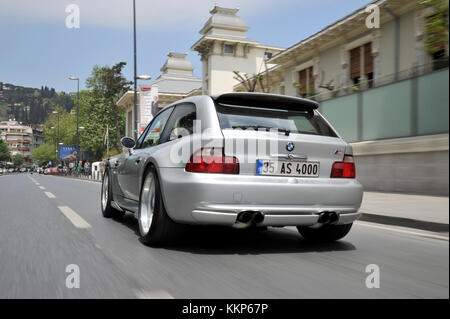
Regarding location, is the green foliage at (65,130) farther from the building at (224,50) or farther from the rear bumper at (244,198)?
the rear bumper at (244,198)

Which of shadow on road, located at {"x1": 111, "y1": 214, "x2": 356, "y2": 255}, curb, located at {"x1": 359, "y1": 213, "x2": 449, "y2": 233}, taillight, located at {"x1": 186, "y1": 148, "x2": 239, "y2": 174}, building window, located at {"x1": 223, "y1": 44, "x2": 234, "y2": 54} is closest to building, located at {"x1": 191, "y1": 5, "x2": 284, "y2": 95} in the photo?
building window, located at {"x1": 223, "y1": 44, "x2": 234, "y2": 54}

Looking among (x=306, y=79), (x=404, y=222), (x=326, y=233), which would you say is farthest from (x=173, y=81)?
(x=326, y=233)

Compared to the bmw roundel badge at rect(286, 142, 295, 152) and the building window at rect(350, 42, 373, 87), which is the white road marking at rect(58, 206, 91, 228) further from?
the building window at rect(350, 42, 373, 87)

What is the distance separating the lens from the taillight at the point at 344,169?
14.9 feet

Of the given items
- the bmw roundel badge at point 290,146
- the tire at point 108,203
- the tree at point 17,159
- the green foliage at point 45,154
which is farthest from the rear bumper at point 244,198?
the tree at point 17,159

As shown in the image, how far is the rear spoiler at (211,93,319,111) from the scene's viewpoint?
14.9 ft

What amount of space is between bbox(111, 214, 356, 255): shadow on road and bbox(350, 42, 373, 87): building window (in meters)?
13.5

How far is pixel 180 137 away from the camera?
15.1 ft

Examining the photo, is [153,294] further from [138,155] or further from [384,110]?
[384,110]

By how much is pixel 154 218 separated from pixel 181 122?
104 centimetres

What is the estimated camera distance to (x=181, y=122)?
4.88 metres
